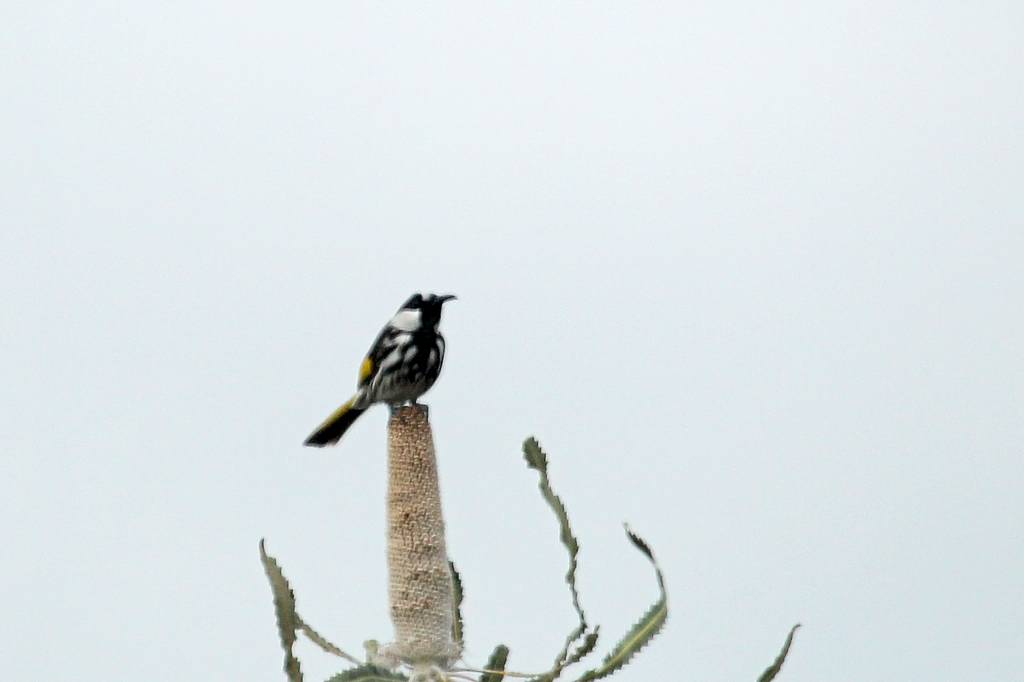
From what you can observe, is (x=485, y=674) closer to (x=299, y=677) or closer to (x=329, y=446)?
(x=299, y=677)

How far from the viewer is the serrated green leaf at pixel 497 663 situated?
6672 mm

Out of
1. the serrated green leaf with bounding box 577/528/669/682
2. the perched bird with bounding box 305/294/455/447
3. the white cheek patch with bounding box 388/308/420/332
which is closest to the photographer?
the serrated green leaf with bounding box 577/528/669/682

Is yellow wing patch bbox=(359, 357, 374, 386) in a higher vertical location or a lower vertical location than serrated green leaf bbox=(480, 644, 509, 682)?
higher

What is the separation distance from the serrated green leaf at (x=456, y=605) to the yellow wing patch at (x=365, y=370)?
306 centimetres

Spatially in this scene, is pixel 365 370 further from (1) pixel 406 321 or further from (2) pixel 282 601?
(2) pixel 282 601

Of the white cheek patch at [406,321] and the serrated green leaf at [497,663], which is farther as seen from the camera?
the white cheek patch at [406,321]

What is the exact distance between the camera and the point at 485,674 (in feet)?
21.9

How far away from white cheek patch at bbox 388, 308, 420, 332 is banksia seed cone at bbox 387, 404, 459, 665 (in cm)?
359

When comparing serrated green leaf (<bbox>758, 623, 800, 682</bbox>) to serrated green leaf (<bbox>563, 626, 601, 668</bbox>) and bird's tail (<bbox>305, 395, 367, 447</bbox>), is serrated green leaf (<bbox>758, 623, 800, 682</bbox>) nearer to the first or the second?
serrated green leaf (<bbox>563, 626, 601, 668</bbox>)

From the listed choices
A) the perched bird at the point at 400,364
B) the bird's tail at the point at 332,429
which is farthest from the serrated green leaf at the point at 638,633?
the bird's tail at the point at 332,429

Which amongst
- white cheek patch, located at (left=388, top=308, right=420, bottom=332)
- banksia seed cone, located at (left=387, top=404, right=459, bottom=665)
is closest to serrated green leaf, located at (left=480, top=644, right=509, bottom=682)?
banksia seed cone, located at (left=387, top=404, right=459, bottom=665)

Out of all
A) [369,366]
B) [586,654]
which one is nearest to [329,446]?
[369,366]

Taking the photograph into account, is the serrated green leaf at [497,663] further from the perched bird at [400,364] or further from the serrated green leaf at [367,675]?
the perched bird at [400,364]

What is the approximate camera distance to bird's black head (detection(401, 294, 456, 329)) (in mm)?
10898
